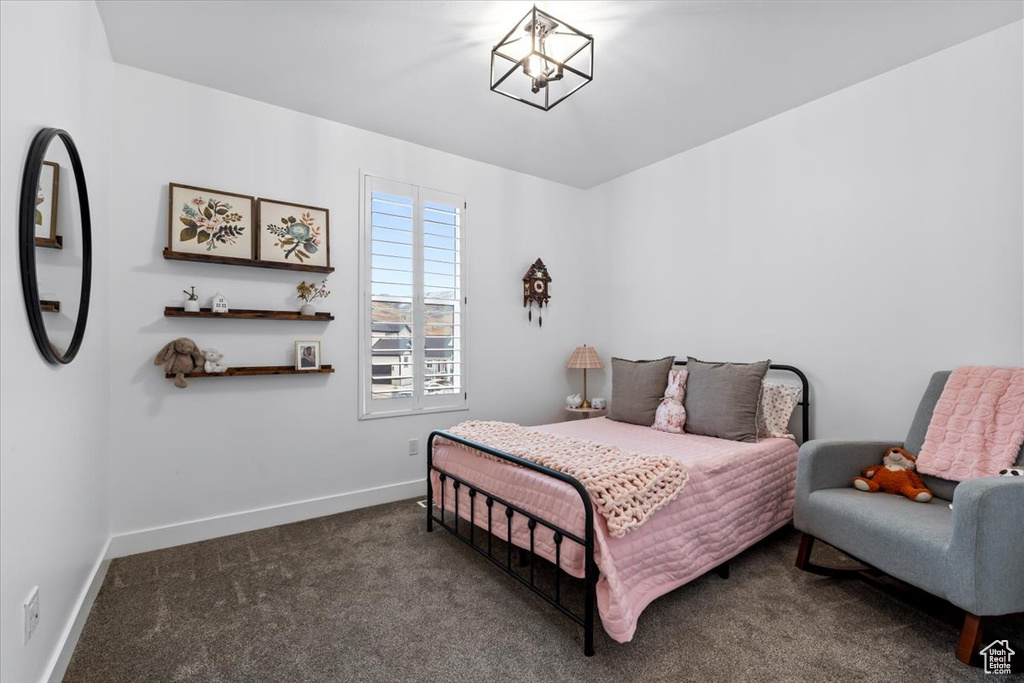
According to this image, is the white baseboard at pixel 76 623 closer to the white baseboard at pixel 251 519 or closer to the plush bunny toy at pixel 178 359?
the white baseboard at pixel 251 519

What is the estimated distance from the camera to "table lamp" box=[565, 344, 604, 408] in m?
4.29

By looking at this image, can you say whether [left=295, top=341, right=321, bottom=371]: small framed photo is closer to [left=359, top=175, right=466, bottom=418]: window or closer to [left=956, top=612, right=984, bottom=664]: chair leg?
[left=359, top=175, right=466, bottom=418]: window

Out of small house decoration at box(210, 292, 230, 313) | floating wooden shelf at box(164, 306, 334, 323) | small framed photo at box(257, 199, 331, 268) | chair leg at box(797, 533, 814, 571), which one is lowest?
chair leg at box(797, 533, 814, 571)

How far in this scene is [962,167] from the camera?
2.46 metres

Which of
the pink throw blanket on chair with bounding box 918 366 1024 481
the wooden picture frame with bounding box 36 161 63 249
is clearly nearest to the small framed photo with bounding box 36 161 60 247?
the wooden picture frame with bounding box 36 161 63 249

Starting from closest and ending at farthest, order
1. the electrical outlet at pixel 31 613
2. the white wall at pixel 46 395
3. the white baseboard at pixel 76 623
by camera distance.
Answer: the white wall at pixel 46 395, the electrical outlet at pixel 31 613, the white baseboard at pixel 76 623

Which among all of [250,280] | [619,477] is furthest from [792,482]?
[250,280]

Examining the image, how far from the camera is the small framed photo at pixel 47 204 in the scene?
4.69 ft

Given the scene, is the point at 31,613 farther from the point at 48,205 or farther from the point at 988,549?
the point at 988,549

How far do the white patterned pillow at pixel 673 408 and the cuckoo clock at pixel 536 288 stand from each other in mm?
1407

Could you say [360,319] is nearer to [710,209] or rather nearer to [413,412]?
[413,412]

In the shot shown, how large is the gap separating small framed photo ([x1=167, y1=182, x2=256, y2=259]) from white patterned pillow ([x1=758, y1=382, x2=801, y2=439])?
134 inches

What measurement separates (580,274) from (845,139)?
2282 millimetres

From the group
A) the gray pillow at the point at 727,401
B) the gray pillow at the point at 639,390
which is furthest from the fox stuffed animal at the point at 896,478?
the gray pillow at the point at 639,390
